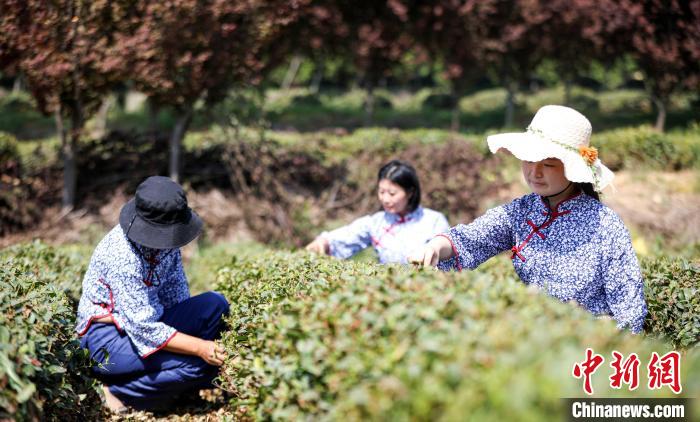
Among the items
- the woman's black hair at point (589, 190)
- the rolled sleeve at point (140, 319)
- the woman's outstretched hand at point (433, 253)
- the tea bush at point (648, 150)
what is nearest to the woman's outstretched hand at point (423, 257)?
the woman's outstretched hand at point (433, 253)

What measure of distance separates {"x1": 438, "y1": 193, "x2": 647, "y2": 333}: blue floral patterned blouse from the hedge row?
79 cm

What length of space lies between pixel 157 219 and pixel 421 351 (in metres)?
1.93

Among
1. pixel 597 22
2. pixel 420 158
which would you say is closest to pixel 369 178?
pixel 420 158

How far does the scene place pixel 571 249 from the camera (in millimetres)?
3184

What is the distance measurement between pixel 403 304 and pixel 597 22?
14.3 m

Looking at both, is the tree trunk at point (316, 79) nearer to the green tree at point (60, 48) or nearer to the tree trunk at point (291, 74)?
the tree trunk at point (291, 74)

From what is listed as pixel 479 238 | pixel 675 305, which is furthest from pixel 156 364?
pixel 675 305

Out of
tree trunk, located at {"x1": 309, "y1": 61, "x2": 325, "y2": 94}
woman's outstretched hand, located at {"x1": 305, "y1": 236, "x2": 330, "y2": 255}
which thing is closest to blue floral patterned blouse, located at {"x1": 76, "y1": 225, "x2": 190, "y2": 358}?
woman's outstretched hand, located at {"x1": 305, "y1": 236, "x2": 330, "y2": 255}

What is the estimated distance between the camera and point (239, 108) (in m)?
9.27

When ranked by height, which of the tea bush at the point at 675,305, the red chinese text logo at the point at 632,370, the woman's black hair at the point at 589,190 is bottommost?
the tea bush at the point at 675,305

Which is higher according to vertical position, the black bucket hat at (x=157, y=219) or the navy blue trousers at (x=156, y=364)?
the black bucket hat at (x=157, y=219)

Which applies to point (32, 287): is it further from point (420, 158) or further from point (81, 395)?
point (420, 158)

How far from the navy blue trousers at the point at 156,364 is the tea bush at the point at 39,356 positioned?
0.12m

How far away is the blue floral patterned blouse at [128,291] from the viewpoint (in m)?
3.26
